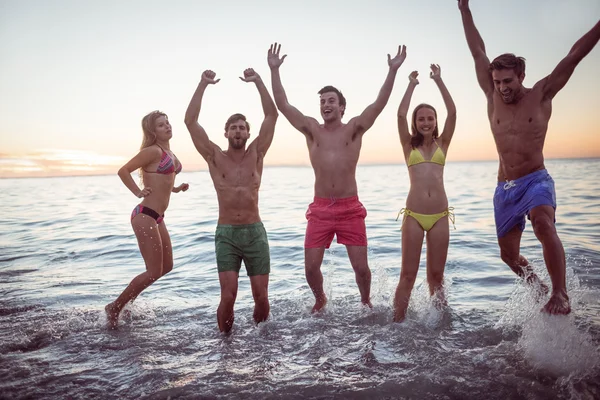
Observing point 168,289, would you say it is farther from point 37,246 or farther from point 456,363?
point 37,246

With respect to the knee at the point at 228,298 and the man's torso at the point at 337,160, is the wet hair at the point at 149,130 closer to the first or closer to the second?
the man's torso at the point at 337,160

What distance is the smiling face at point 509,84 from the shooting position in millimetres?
5297

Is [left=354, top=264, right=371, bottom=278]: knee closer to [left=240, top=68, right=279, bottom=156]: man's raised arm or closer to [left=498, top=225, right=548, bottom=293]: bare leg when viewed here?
[left=498, top=225, right=548, bottom=293]: bare leg

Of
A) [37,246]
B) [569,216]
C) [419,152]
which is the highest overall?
[419,152]

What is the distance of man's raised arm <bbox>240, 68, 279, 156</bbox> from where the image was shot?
6.00m

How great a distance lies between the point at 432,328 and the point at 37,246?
439 inches

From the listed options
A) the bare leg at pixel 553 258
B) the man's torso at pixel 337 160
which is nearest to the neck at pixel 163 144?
the man's torso at pixel 337 160

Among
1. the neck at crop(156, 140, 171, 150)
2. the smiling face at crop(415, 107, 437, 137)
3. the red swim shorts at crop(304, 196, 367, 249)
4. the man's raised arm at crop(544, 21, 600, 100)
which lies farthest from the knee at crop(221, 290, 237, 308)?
the man's raised arm at crop(544, 21, 600, 100)

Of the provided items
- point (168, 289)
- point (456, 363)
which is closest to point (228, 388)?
point (456, 363)

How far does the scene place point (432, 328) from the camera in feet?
19.4

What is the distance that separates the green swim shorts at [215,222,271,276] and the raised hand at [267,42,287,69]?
2050 mm

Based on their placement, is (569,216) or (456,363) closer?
(456,363)

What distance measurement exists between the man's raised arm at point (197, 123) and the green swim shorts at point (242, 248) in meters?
0.94

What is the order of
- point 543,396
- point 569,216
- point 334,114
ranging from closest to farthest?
1. point 543,396
2. point 334,114
3. point 569,216
